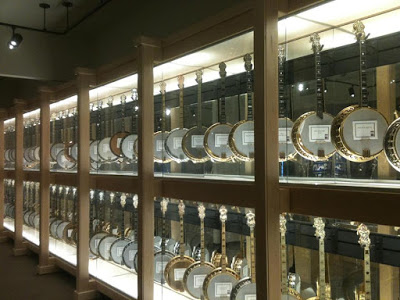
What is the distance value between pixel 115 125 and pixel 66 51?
87.0 inches

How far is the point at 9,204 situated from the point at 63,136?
2.25 meters

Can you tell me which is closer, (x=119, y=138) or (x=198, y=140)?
(x=198, y=140)

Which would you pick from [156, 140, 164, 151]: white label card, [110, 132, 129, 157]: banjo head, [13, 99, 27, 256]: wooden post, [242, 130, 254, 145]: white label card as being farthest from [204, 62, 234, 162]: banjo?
[13, 99, 27, 256]: wooden post

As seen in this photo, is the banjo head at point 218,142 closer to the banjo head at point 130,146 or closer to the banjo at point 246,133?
the banjo at point 246,133

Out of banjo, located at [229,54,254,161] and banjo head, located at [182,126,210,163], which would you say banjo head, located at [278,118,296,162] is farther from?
banjo head, located at [182,126,210,163]

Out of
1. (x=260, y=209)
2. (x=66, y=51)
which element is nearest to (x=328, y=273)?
(x=260, y=209)

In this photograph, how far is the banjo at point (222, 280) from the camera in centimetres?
232

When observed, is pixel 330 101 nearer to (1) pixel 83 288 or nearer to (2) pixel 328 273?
(2) pixel 328 273

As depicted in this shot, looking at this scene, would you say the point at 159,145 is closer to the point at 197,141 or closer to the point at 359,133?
the point at 197,141

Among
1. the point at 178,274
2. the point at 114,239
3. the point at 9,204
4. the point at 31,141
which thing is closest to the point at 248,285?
the point at 178,274

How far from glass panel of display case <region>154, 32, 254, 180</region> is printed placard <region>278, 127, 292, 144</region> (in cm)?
19

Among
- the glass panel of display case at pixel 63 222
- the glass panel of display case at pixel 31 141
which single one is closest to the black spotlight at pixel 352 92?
the glass panel of display case at pixel 63 222

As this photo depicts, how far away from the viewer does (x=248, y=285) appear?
7.08 feet

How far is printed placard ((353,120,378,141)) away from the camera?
167cm
